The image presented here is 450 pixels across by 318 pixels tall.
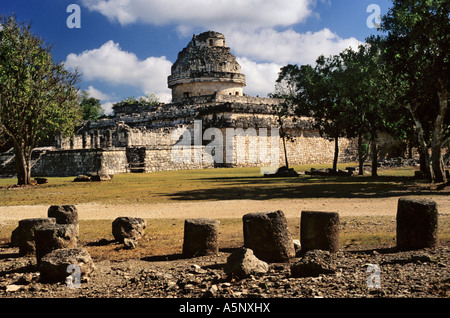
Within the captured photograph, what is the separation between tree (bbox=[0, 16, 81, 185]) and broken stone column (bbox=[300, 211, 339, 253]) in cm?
1394

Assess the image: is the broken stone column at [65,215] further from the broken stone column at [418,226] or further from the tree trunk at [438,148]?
the tree trunk at [438,148]

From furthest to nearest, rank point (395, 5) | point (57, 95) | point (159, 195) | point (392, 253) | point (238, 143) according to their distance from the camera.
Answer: point (238, 143) < point (57, 95) < point (395, 5) < point (159, 195) < point (392, 253)

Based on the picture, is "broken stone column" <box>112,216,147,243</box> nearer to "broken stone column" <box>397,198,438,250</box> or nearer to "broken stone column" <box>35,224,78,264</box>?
"broken stone column" <box>35,224,78,264</box>

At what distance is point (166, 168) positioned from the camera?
2852 centimetres

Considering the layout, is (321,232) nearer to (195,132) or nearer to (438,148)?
(438,148)

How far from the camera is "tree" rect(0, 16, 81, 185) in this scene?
17.8m

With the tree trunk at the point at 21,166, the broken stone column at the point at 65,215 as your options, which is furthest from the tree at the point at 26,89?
the broken stone column at the point at 65,215

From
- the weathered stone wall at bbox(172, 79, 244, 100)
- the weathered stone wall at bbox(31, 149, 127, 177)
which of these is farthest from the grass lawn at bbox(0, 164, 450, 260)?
the weathered stone wall at bbox(172, 79, 244, 100)

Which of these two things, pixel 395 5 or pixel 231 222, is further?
pixel 395 5

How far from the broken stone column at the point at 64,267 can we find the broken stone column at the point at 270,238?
85.4 inches
